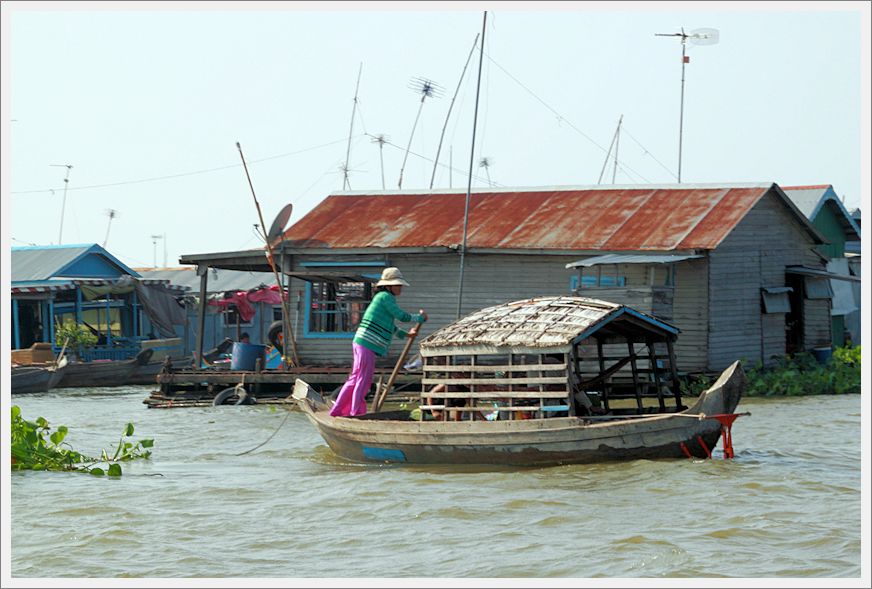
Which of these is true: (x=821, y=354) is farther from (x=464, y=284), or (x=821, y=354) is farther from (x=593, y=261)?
(x=464, y=284)

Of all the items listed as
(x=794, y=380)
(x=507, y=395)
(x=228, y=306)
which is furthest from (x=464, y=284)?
(x=228, y=306)

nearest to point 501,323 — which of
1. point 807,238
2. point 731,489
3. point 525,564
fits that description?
point 731,489

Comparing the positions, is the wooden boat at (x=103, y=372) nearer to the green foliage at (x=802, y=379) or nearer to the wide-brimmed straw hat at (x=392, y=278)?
the green foliage at (x=802, y=379)

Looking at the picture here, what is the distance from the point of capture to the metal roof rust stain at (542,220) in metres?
19.3

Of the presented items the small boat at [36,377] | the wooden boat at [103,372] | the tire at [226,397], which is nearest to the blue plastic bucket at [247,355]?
the tire at [226,397]

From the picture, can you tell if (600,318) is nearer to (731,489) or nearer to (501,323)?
(501,323)

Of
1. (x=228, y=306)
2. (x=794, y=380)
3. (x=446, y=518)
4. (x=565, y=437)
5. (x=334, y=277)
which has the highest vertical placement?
(x=334, y=277)

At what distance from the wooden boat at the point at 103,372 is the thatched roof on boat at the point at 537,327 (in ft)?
49.1

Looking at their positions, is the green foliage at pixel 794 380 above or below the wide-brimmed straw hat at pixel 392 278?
below

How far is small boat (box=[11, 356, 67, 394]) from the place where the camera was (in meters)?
23.3

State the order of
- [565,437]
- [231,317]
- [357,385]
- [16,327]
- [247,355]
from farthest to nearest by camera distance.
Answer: [231,317] < [16,327] < [247,355] < [357,385] < [565,437]

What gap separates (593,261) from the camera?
1816 centimetres

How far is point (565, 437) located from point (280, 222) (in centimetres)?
1044

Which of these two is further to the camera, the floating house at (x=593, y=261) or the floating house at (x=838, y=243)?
the floating house at (x=838, y=243)
